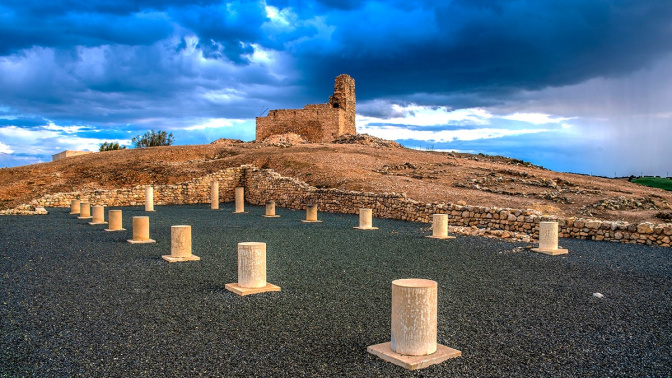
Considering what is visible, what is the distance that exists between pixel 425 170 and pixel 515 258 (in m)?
18.5

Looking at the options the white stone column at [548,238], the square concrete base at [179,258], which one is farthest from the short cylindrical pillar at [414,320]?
the white stone column at [548,238]

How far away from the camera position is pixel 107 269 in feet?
30.4

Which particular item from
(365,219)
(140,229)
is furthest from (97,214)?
(365,219)

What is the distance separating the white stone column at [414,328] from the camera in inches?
191

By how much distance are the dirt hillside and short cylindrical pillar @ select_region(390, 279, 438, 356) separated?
52.5 feet

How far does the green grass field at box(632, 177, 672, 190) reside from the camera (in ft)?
118

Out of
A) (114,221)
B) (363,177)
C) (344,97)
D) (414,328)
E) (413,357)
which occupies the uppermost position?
(344,97)

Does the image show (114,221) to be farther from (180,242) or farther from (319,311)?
(319,311)

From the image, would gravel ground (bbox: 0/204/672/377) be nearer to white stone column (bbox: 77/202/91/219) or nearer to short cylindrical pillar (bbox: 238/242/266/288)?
short cylindrical pillar (bbox: 238/242/266/288)

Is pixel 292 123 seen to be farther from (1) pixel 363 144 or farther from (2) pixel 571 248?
(2) pixel 571 248

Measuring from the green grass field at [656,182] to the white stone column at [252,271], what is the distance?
1425 inches

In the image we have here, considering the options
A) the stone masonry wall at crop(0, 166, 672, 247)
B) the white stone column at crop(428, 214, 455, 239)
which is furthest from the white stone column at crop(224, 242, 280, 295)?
the stone masonry wall at crop(0, 166, 672, 247)

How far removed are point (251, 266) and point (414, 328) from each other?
353 centimetres

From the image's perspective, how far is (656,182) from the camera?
37.8m
